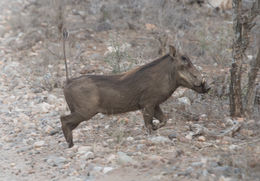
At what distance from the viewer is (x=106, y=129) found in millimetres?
6336

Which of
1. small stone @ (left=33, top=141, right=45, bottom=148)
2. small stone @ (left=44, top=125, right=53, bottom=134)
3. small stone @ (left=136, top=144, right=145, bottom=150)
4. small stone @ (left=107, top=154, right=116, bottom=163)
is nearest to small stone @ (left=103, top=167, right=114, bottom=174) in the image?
small stone @ (left=107, top=154, right=116, bottom=163)

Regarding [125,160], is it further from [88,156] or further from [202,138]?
[202,138]

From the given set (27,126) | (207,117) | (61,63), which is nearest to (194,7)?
(61,63)

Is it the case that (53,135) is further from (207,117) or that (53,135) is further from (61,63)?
(61,63)

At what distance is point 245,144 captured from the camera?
5000 millimetres

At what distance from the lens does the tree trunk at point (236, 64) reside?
606 centimetres

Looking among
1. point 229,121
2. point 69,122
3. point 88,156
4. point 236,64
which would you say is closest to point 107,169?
point 88,156

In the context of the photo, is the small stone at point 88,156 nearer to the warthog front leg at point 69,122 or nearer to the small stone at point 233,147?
the warthog front leg at point 69,122

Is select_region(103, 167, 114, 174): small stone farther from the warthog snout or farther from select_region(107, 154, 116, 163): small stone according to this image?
the warthog snout

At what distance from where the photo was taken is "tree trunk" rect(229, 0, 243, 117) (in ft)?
19.9

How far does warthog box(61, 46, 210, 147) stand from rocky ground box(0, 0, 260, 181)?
35 cm

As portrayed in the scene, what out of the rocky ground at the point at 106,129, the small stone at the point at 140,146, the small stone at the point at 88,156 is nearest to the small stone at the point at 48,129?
the rocky ground at the point at 106,129

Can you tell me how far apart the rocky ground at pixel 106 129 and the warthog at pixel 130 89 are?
35 centimetres

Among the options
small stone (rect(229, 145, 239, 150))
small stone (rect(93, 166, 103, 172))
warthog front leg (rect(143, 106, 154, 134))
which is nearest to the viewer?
small stone (rect(93, 166, 103, 172))
